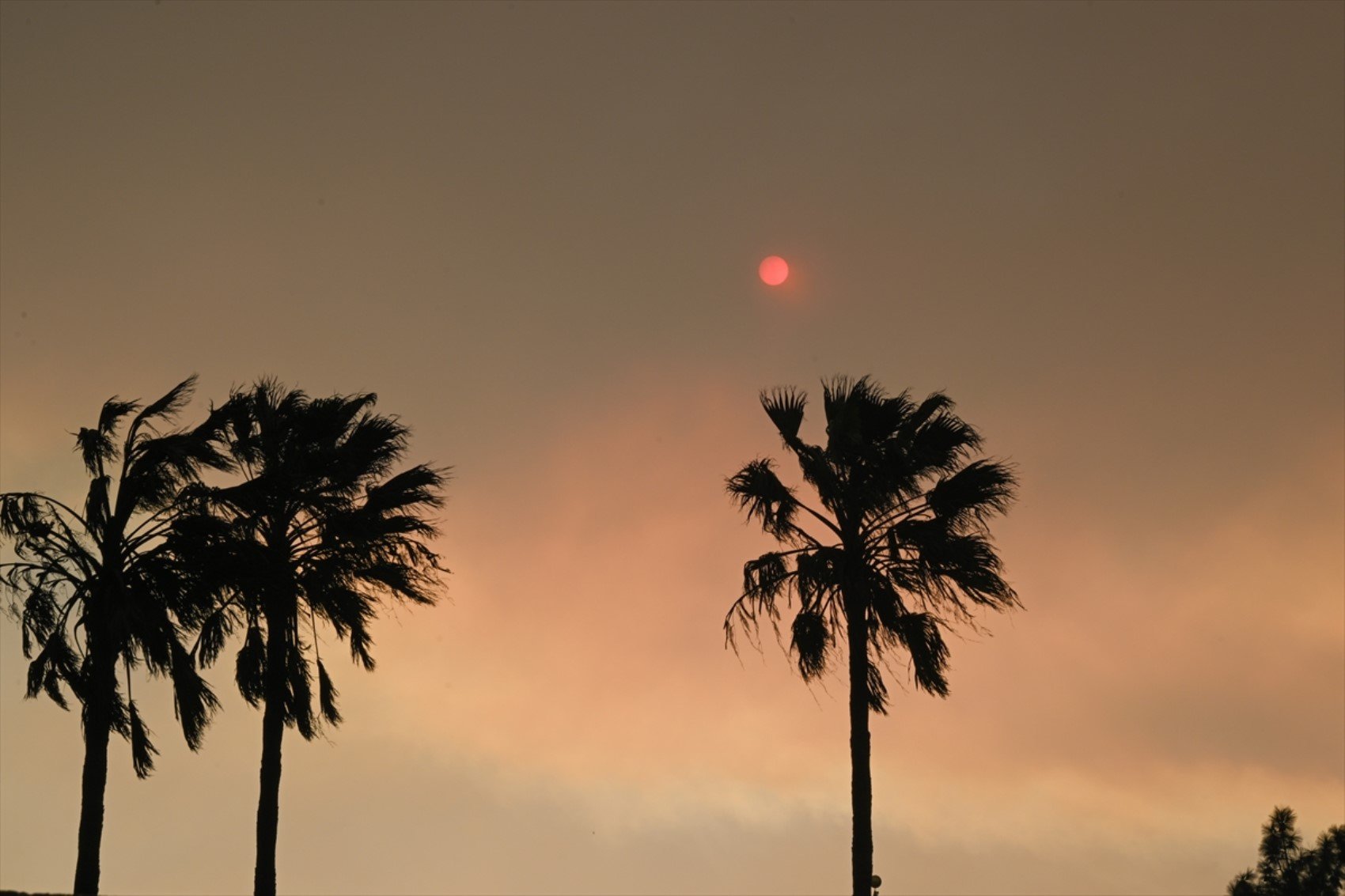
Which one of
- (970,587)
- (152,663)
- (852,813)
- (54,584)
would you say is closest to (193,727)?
(152,663)

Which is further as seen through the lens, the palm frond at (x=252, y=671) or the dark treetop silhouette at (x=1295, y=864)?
the dark treetop silhouette at (x=1295, y=864)

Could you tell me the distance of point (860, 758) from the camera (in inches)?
1029

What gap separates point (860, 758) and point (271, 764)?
11.2 meters

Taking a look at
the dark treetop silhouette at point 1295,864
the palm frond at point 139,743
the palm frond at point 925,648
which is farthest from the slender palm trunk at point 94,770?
the dark treetop silhouette at point 1295,864

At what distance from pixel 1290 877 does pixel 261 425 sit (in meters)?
54.5

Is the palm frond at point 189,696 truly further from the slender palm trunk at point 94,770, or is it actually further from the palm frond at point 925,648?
the palm frond at point 925,648

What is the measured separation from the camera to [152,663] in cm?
2581

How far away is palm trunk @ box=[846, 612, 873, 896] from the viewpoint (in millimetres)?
25344

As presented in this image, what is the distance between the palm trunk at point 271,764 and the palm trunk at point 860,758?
1086 centimetres

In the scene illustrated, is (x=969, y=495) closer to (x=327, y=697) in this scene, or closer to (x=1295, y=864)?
(x=327, y=697)

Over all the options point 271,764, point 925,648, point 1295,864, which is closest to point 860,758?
point 925,648

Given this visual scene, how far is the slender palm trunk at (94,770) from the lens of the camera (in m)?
23.8

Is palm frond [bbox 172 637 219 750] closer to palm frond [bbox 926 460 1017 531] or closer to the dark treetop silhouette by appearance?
palm frond [bbox 926 460 1017 531]

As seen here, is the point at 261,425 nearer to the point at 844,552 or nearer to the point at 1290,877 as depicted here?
the point at 844,552
